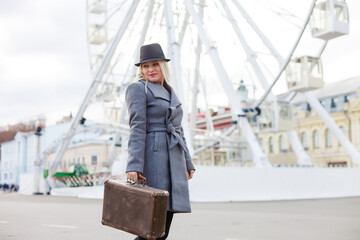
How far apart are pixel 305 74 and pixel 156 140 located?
17743 mm

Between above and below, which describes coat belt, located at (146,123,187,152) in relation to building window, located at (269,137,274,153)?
above

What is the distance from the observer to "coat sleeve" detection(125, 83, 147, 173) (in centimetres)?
407

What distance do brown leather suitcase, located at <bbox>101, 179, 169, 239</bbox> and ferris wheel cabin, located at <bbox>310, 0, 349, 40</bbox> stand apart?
1665 cm

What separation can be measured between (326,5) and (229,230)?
13672 millimetres

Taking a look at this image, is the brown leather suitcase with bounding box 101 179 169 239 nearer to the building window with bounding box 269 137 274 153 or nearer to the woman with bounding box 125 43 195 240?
the woman with bounding box 125 43 195 240

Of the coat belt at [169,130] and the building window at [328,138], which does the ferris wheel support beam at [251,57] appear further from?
the building window at [328,138]

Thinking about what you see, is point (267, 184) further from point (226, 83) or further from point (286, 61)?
point (286, 61)

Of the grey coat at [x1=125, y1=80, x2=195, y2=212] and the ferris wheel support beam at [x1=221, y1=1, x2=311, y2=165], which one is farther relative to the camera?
the ferris wheel support beam at [x1=221, y1=1, x2=311, y2=165]

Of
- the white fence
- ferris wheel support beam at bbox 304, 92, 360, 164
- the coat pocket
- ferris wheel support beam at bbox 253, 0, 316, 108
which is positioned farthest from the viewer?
ferris wheel support beam at bbox 304, 92, 360, 164

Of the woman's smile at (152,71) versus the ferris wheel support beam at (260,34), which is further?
the ferris wheel support beam at (260,34)

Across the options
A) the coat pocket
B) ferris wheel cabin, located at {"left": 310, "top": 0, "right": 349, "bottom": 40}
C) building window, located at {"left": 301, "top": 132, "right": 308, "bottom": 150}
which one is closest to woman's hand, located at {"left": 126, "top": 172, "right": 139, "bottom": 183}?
the coat pocket

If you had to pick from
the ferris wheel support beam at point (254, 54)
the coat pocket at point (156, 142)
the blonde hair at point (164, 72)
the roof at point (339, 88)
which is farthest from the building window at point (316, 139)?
the coat pocket at point (156, 142)

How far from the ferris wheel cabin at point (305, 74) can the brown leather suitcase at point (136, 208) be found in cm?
1781

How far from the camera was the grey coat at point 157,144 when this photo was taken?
163 inches
